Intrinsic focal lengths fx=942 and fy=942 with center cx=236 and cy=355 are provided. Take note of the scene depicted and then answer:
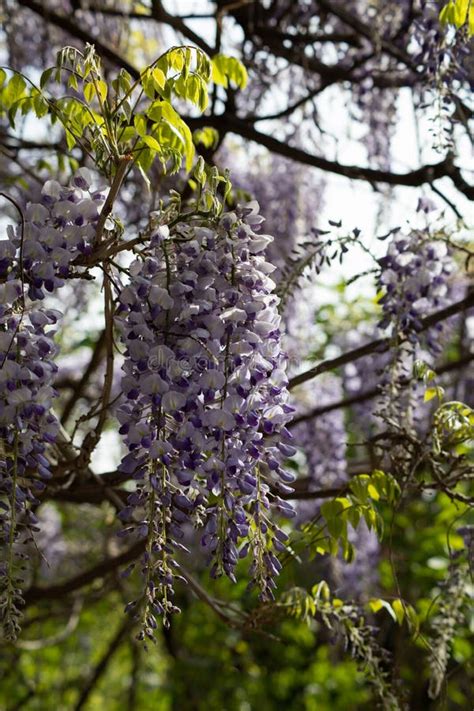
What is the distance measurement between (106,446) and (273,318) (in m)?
3.45

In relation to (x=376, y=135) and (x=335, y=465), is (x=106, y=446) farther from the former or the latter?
(x=376, y=135)

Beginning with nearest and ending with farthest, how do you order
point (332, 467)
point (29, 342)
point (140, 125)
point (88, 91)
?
point (29, 342) < point (140, 125) < point (88, 91) < point (332, 467)

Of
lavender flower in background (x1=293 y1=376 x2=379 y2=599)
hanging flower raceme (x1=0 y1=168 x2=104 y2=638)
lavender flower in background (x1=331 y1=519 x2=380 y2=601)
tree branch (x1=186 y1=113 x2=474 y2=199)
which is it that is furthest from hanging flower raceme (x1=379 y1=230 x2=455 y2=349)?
lavender flower in background (x1=331 y1=519 x2=380 y2=601)

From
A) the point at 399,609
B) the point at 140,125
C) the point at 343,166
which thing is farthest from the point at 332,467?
the point at 140,125

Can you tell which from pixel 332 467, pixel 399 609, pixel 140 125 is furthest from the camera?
pixel 332 467

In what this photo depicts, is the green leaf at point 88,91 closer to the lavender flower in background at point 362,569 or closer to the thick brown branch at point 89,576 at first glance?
the thick brown branch at point 89,576

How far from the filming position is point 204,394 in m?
1.43

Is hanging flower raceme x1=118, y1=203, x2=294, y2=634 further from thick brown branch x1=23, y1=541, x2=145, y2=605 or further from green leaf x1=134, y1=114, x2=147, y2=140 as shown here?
thick brown branch x1=23, y1=541, x2=145, y2=605

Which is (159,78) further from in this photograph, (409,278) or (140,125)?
(409,278)

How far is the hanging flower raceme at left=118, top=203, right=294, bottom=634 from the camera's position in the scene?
4.62 ft

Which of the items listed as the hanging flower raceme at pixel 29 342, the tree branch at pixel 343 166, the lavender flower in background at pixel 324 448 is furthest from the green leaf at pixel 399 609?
the lavender flower in background at pixel 324 448

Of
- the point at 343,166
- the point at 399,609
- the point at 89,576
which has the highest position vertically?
the point at 343,166

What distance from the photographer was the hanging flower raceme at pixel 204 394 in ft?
4.62

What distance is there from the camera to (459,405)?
1.95 m
